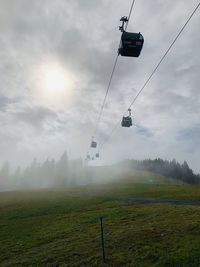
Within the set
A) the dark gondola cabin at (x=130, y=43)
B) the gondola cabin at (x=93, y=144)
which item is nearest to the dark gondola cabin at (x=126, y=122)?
the dark gondola cabin at (x=130, y=43)

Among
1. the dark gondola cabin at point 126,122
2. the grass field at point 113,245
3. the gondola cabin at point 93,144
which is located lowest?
the grass field at point 113,245

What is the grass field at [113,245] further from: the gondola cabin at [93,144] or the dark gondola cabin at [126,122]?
the gondola cabin at [93,144]

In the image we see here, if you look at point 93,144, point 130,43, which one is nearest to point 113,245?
point 130,43

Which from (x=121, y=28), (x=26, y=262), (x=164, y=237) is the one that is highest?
(x=121, y=28)

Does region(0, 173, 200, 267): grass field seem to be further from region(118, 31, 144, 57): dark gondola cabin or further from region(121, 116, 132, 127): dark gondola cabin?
region(118, 31, 144, 57): dark gondola cabin

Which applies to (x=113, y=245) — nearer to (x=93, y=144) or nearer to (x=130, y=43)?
(x=130, y=43)

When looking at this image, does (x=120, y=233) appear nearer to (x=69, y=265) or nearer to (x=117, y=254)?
(x=117, y=254)

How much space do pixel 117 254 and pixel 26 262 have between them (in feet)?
23.5

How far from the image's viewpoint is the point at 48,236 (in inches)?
1069

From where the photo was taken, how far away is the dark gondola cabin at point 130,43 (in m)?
16.6

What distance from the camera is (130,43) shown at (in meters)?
16.8

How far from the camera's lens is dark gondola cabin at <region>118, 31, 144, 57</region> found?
16.6 m

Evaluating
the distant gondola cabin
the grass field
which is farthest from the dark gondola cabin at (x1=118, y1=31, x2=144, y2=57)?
the distant gondola cabin

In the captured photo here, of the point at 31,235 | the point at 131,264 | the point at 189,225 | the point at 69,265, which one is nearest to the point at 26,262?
the point at 69,265
